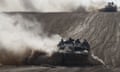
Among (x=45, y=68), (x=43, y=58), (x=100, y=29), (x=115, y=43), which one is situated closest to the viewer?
(x=45, y=68)

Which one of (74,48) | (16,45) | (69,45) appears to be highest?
(16,45)

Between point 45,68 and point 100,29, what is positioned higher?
point 100,29

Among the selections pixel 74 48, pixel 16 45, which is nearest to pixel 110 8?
pixel 16 45

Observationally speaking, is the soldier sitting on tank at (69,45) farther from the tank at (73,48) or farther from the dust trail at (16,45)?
the dust trail at (16,45)

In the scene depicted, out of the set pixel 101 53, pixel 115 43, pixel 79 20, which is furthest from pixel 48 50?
pixel 79 20

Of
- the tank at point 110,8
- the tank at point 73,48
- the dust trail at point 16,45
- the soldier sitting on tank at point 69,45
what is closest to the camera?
the tank at point 73,48

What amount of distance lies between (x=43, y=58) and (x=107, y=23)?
57.9 ft

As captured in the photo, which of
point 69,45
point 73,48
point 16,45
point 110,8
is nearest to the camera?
point 73,48

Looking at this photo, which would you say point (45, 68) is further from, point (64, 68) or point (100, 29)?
point (100, 29)

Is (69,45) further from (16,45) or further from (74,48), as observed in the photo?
(16,45)

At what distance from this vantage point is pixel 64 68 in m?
25.2

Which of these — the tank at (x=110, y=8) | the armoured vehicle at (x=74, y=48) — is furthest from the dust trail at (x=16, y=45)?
the tank at (x=110, y=8)

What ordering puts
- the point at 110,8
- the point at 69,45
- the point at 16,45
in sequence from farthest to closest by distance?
1. the point at 110,8
2. the point at 16,45
3. the point at 69,45

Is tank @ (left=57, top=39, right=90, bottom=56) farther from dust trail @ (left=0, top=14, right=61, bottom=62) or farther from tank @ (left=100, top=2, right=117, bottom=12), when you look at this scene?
tank @ (left=100, top=2, right=117, bottom=12)
